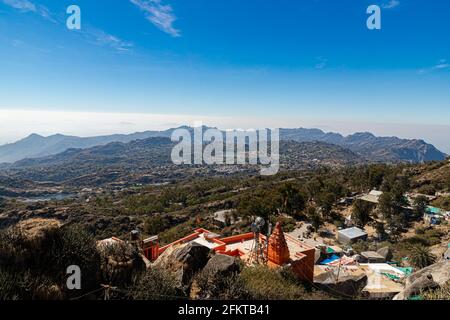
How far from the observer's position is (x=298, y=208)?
4169cm

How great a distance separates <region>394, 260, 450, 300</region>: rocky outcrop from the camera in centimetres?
959

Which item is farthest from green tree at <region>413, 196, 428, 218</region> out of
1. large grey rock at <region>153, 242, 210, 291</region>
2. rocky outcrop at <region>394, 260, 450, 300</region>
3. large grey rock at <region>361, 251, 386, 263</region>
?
large grey rock at <region>153, 242, 210, 291</region>

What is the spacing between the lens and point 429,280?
9883mm

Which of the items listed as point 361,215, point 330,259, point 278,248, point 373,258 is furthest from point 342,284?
point 361,215

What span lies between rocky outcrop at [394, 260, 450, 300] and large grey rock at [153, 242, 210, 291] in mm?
6869

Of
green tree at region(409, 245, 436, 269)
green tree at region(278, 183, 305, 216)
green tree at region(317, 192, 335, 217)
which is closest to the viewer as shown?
green tree at region(409, 245, 436, 269)

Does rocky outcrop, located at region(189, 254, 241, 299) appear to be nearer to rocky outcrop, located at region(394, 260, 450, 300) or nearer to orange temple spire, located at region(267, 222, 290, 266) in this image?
orange temple spire, located at region(267, 222, 290, 266)

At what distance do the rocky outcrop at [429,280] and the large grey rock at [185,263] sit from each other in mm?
6869

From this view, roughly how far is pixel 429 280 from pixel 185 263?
8.33 meters

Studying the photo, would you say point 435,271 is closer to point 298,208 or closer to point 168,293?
point 168,293

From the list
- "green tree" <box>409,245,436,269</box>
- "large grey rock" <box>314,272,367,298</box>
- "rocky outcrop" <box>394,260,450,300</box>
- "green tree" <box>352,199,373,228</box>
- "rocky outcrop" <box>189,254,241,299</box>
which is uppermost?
"rocky outcrop" <box>189,254,241,299</box>

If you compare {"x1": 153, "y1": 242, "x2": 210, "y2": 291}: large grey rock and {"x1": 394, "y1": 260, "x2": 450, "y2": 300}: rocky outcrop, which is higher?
{"x1": 153, "y1": 242, "x2": 210, "y2": 291}: large grey rock

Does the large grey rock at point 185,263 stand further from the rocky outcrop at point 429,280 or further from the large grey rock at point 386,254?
the large grey rock at point 386,254
